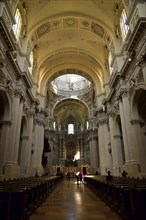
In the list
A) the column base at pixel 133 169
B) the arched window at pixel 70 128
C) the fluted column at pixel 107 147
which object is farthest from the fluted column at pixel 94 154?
the arched window at pixel 70 128

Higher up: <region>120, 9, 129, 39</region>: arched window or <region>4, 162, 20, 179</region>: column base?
<region>120, 9, 129, 39</region>: arched window

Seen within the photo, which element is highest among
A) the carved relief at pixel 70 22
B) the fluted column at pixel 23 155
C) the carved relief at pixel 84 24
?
the carved relief at pixel 70 22

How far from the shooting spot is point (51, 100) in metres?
32.7

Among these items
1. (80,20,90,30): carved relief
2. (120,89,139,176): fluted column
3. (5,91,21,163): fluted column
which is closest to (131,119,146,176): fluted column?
(120,89,139,176): fluted column

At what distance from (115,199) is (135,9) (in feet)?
33.6

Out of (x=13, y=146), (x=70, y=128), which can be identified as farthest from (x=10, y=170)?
(x=70, y=128)

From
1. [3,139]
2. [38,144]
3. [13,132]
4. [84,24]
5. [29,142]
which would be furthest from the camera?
[38,144]

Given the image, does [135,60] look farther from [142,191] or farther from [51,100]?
[51,100]

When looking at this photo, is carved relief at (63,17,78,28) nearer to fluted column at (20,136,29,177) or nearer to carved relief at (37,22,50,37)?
carved relief at (37,22,50,37)

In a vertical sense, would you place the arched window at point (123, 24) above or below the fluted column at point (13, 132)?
above

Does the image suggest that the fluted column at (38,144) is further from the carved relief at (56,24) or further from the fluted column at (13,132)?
the carved relief at (56,24)

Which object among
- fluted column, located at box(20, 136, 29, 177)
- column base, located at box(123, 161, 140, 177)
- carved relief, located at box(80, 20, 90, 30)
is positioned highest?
carved relief, located at box(80, 20, 90, 30)

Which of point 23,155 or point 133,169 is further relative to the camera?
point 23,155

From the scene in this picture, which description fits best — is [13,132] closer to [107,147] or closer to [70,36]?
[107,147]
